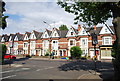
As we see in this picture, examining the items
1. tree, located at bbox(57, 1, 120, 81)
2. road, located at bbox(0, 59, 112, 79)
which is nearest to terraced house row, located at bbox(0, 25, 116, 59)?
road, located at bbox(0, 59, 112, 79)

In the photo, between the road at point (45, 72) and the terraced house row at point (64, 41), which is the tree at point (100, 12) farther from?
the terraced house row at point (64, 41)

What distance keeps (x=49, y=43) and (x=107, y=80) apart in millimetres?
37163

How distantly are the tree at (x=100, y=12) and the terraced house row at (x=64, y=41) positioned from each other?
82.0ft

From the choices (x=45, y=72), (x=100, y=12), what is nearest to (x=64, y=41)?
(x=45, y=72)

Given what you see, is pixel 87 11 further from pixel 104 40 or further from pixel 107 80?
pixel 104 40

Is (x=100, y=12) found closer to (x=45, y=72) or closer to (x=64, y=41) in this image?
(x=45, y=72)

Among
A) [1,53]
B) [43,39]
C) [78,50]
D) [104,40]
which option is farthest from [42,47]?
[1,53]

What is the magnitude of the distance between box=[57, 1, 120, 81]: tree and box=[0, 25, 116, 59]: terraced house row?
25.0 meters

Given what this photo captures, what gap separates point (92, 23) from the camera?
1304 centimetres

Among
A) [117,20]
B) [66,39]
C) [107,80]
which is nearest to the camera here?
[117,20]

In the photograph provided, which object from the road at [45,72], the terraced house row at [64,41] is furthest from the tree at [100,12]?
the terraced house row at [64,41]

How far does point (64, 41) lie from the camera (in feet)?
143

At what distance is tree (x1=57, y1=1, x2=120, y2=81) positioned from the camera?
834cm

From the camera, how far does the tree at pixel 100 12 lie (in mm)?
8342
